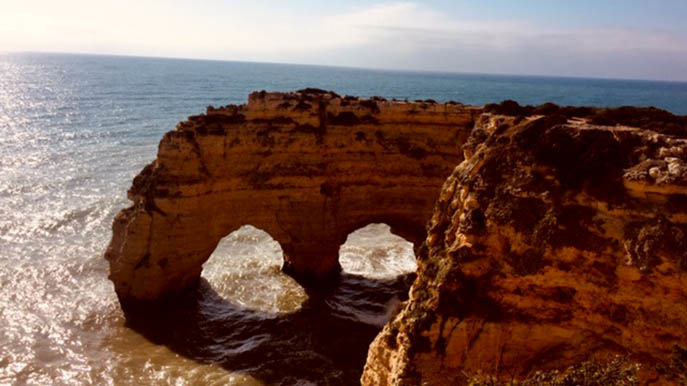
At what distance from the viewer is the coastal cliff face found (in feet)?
31.2

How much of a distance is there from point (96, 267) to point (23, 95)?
8909cm

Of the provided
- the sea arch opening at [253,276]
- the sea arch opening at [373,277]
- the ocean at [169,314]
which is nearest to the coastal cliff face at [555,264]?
the ocean at [169,314]

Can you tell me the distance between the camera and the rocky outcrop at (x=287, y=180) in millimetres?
21812

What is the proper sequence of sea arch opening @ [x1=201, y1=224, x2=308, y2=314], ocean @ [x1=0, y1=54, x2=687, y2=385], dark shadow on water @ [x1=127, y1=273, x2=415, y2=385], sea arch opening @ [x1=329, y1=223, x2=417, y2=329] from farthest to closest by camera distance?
sea arch opening @ [x1=201, y1=224, x2=308, y2=314] < sea arch opening @ [x1=329, y1=223, x2=417, y2=329] < dark shadow on water @ [x1=127, y1=273, x2=415, y2=385] < ocean @ [x1=0, y1=54, x2=687, y2=385]

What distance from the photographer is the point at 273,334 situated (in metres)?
21.6

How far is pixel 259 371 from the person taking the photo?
18984mm

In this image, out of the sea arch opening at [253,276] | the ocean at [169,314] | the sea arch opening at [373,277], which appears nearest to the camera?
the ocean at [169,314]

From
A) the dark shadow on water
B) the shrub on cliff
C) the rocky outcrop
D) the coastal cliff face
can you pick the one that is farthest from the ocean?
the shrub on cliff

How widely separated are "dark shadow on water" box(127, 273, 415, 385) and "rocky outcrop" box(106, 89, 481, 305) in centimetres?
129

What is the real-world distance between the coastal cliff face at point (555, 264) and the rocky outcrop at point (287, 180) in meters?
12.2

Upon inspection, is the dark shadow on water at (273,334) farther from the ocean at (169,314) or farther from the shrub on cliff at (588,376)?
the shrub on cliff at (588,376)

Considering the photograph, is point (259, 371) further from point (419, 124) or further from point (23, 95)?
point (23, 95)

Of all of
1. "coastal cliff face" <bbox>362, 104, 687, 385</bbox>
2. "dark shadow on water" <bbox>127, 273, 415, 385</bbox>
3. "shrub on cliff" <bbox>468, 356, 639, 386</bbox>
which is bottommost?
"dark shadow on water" <bbox>127, 273, 415, 385</bbox>

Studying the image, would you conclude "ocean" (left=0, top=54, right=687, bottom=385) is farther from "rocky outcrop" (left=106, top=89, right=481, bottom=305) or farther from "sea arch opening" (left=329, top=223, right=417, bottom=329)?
"rocky outcrop" (left=106, top=89, right=481, bottom=305)
